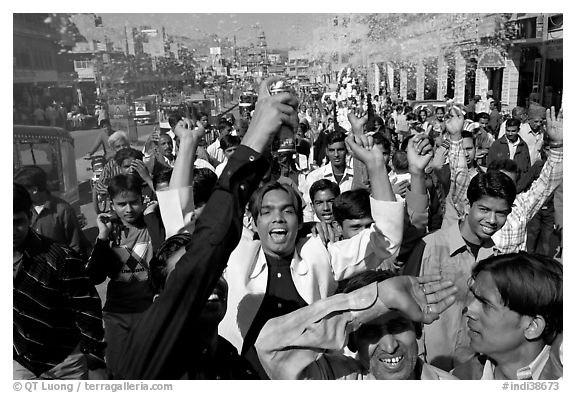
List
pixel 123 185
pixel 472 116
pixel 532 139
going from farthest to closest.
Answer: pixel 472 116
pixel 532 139
pixel 123 185

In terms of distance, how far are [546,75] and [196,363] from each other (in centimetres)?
702

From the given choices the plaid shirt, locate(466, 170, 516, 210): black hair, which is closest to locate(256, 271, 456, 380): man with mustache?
locate(466, 170, 516, 210): black hair

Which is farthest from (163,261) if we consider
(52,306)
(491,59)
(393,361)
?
(491,59)

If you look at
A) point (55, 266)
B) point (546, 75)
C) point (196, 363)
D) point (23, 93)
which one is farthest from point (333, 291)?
point (546, 75)

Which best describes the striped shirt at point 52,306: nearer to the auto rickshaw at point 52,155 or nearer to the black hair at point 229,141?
the auto rickshaw at point 52,155

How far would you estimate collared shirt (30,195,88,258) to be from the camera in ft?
9.48

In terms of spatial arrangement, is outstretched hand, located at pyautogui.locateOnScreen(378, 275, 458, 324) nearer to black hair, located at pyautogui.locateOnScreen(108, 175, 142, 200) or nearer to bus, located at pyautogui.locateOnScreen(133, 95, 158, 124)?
black hair, located at pyautogui.locateOnScreen(108, 175, 142, 200)

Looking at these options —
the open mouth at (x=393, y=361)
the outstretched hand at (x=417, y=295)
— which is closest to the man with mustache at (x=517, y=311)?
the outstretched hand at (x=417, y=295)

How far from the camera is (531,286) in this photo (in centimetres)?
157

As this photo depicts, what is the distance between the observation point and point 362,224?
2.58 m

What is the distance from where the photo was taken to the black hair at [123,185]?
2.88 m

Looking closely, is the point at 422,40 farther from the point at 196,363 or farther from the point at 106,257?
the point at 196,363

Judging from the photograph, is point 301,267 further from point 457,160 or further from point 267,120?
point 457,160

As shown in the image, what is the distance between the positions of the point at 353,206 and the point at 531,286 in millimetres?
1131
